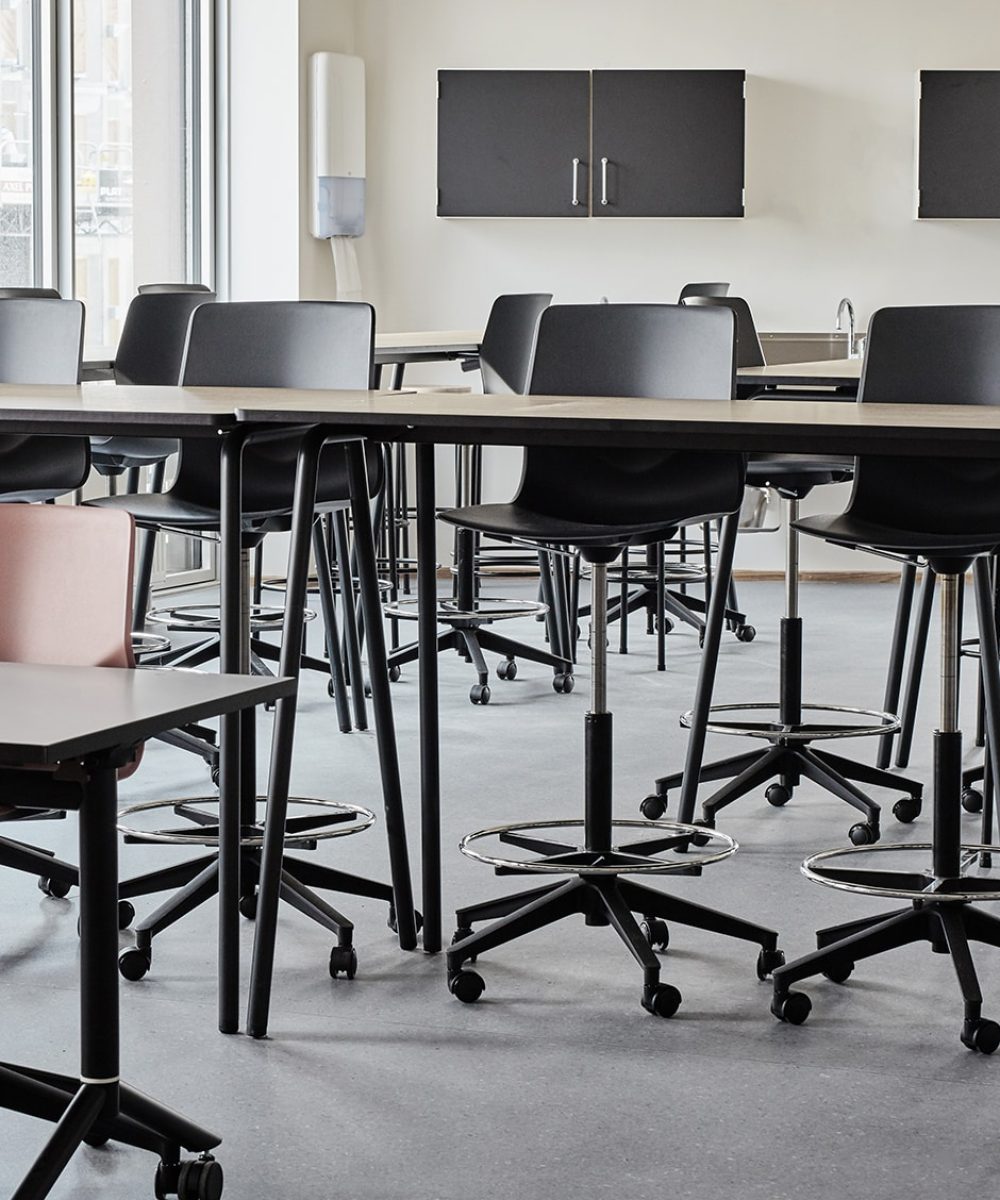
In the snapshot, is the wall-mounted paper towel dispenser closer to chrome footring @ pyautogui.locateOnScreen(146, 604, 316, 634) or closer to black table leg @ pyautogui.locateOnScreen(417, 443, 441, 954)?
chrome footring @ pyautogui.locateOnScreen(146, 604, 316, 634)

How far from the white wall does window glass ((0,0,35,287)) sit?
5.58ft

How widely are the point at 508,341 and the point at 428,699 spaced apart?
297 centimetres

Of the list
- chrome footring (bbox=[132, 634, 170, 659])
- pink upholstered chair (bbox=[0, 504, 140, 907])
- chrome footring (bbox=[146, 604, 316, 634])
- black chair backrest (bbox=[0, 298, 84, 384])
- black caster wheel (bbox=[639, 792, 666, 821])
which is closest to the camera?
pink upholstered chair (bbox=[0, 504, 140, 907])

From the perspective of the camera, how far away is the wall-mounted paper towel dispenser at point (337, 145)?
7910 millimetres

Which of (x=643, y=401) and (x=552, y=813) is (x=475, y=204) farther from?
(x=643, y=401)

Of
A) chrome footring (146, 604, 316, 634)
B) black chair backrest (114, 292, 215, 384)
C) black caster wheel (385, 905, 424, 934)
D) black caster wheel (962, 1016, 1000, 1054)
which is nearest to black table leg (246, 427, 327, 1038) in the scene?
black caster wheel (385, 905, 424, 934)

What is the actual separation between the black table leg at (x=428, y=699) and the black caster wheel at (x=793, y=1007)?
0.63 meters

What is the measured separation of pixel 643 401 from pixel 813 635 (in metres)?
3.73

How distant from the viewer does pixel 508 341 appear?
19.1ft

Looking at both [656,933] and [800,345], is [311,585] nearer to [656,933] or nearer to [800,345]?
[800,345]

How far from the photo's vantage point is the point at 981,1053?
260 cm

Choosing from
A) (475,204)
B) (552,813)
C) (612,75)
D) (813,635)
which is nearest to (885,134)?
(612,75)

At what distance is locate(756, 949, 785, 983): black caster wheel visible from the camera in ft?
9.60

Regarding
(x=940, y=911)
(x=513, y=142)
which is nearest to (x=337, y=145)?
(x=513, y=142)
